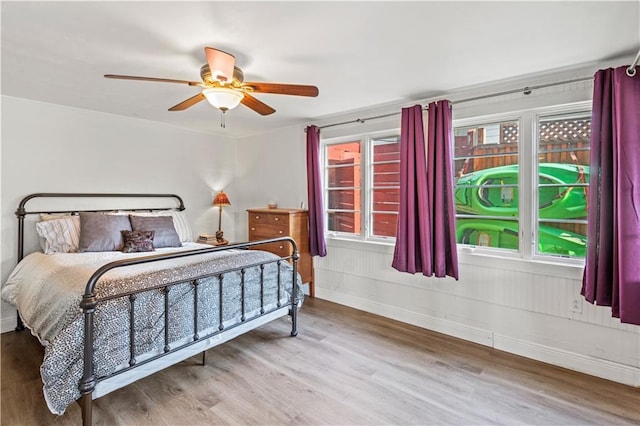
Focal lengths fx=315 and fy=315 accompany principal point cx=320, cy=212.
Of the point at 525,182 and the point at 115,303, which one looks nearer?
the point at 115,303

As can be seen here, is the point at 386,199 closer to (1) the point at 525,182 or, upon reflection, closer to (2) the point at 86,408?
(1) the point at 525,182

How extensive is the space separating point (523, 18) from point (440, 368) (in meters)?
2.39

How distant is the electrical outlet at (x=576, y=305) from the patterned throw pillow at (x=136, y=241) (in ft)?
12.4

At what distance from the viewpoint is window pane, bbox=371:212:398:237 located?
3.54 metres

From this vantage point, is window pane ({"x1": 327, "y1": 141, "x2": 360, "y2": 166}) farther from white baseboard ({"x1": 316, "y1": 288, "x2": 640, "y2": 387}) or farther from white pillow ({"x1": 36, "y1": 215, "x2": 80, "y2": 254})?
white pillow ({"x1": 36, "y1": 215, "x2": 80, "y2": 254})

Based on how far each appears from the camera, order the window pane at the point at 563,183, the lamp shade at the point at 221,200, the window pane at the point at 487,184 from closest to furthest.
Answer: the window pane at the point at 563,183 → the window pane at the point at 487,184 → the lamp shade at the point at 221,200

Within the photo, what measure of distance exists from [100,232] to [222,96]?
6.82 feet

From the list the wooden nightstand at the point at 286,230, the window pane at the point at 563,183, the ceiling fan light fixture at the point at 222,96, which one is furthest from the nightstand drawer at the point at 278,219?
the window pane at the point at 563,183

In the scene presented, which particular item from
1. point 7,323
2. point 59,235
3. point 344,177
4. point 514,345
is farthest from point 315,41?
point 7,323

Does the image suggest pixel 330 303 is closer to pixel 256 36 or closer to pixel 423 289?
pixel 423 289

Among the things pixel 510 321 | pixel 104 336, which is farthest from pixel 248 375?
pixel 510 321

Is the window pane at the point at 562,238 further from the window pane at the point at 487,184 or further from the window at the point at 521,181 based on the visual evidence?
the window pane at the point at 487,184

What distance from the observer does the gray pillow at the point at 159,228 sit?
134 inches

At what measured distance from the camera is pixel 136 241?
10.4ft
